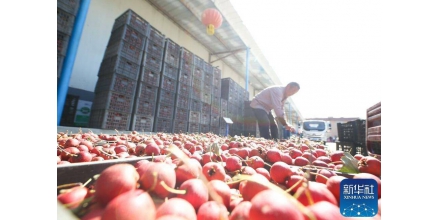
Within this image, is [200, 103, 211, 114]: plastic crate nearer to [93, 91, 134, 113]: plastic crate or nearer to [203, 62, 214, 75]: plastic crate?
[203, 62, 214, 75]: plastic crate

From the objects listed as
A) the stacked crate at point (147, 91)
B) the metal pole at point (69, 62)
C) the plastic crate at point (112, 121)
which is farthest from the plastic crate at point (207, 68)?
the metal pole at point (69, 62)

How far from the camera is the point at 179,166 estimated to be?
48cm

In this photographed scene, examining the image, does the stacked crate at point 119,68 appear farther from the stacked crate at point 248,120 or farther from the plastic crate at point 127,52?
the stacked crate at point 248,120

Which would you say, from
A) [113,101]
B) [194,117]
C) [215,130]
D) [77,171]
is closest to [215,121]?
[215,130]

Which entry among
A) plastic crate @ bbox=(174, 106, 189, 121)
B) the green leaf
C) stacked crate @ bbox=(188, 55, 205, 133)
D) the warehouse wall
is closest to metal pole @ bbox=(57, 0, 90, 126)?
the warehouse wall

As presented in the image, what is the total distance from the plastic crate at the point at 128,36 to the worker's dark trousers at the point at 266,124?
5.94 ft

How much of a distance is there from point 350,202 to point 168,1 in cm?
124

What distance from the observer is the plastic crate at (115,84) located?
1.45 meters

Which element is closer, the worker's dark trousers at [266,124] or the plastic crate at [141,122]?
the plastic crate at [141,122]
